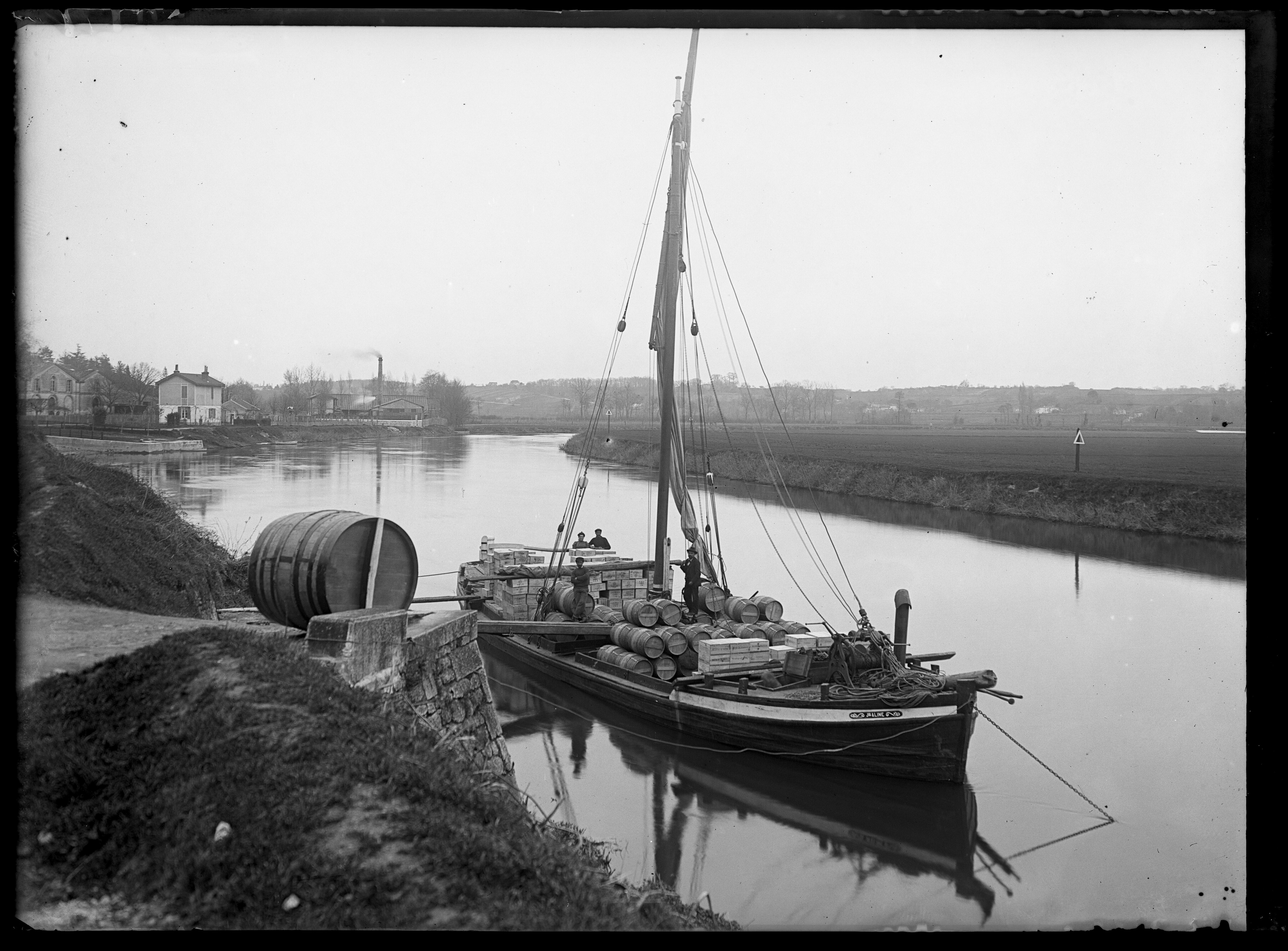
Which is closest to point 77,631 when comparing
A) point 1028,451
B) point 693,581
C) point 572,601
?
point 572,601

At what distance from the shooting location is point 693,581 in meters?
16.5

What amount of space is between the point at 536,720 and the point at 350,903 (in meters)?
11.5

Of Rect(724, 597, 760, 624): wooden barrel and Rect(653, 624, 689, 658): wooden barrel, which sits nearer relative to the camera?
Rect(653, 624, 689, 658): wooden barrel

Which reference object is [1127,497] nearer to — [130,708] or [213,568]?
[213,568]

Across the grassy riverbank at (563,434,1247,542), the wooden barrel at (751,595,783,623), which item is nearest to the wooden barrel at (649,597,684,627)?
the wooden barrel at (751,595,783,623)

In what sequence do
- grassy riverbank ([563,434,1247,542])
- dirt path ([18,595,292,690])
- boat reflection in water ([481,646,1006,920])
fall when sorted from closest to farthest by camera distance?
dirt path ([18,595,292,690]), boat reflection in water ([481,646,1006,920]), grassy riverbank ([563,434,1247,542])

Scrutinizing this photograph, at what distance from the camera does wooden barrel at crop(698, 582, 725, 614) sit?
16688 mm

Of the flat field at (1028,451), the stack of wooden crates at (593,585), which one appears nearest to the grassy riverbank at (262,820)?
the stack of wooden crates at (593,585)

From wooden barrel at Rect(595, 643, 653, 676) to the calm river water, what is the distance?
3.24 feet

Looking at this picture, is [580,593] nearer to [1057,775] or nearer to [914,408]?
[1057,775]

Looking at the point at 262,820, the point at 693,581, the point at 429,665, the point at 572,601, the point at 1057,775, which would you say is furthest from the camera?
the point at 572,601

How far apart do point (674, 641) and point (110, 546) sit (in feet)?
29.7

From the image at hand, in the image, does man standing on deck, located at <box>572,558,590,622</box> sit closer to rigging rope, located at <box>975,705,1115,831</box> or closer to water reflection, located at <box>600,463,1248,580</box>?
rigging rope, located at <box>975,705,1115,831</box>

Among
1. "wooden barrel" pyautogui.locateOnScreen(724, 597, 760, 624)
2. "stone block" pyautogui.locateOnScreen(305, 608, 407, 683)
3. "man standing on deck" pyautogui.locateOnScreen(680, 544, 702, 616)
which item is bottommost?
"wooden barrel" pyautogui.locateOnScreen(724, 597, 760, 624)
